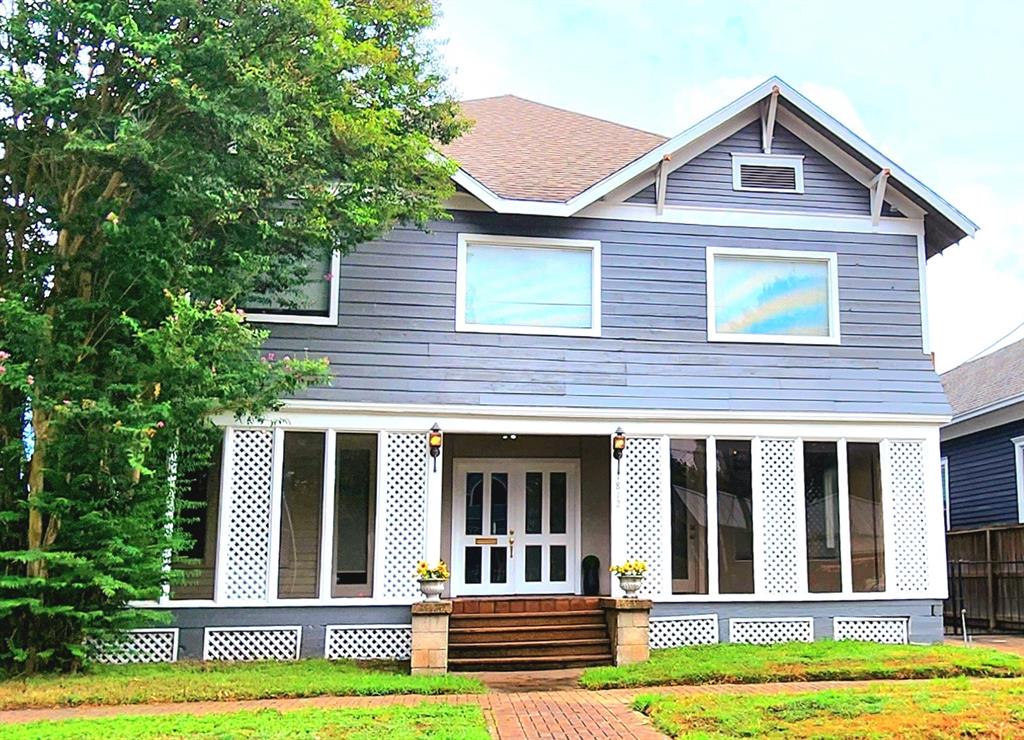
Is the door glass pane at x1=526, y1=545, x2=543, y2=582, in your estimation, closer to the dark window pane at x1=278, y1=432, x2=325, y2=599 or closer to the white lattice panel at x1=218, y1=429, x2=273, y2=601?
the dark window pane at x1=278, y1=432, x2=325, y2=599

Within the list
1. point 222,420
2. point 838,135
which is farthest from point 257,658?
point 838,135

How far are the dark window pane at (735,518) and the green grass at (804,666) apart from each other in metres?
1.22

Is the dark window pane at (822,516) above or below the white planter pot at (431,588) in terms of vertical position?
above

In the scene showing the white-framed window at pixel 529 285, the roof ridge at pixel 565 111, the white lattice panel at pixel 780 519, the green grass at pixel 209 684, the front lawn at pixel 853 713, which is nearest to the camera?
the front lawn at pixel 853 713

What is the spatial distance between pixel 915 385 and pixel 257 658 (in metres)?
8.88

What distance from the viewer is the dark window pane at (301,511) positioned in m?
11.3

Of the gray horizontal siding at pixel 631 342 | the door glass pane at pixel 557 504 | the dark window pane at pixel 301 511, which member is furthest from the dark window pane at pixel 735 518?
the dark window pane at pixel 301 511

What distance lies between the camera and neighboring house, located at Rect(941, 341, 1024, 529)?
17344 millimetres

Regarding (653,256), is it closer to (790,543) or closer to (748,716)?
(790,543)

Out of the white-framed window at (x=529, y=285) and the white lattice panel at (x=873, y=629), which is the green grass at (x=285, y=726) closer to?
the white-framed window at (x=529, y=285)

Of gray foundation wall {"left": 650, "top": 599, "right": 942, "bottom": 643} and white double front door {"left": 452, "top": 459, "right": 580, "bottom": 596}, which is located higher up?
white double front door {"left": 452, "top": 459, "right": 580, "bottom": 596}

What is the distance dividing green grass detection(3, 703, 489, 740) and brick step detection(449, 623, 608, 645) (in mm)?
3070

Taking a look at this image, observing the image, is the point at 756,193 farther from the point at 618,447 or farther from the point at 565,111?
the point at 565,111

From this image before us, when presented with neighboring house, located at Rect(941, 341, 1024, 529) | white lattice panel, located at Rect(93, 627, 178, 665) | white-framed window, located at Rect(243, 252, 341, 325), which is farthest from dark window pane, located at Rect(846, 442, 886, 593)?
white lattice panel, located at Rect(93, 627, 178, 665)
